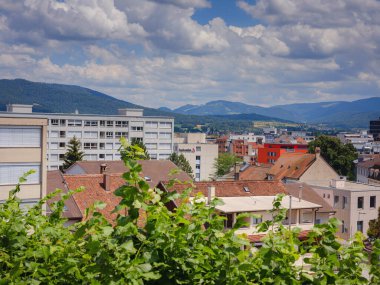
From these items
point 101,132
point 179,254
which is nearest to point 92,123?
point 101,132

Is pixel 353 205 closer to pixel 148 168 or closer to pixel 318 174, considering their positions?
pixel 318 174

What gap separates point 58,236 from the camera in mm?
7047

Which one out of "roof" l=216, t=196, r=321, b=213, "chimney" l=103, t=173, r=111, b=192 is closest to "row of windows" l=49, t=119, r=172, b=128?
"chimney" l=103, t=173, r=111, b=192

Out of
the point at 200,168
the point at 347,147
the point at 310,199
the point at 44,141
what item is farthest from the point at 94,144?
the point at 44,141

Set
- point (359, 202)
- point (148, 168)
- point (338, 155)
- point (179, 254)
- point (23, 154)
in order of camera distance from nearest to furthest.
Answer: point (179, 254) < point (23, 154) < point (359, 202) < point (148, 168) < point (338, 155)

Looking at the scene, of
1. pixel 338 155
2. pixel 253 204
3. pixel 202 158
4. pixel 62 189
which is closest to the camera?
pixel 62 189

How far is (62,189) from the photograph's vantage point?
32.0 meters

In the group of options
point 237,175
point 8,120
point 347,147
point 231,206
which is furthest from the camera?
point 347,147

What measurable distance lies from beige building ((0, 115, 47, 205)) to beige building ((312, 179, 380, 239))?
28407 millimetres

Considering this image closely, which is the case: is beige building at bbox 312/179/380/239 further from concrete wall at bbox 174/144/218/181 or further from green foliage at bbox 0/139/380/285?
concrete wall at bbox 174/144/218/181

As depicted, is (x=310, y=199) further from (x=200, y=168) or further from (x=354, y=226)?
(x=200, y=168)

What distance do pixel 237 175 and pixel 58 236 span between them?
5967cm

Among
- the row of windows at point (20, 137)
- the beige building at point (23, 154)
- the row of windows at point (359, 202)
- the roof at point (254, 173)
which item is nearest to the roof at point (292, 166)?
the roof at point (254, 173)

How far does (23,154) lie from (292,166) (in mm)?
40692
